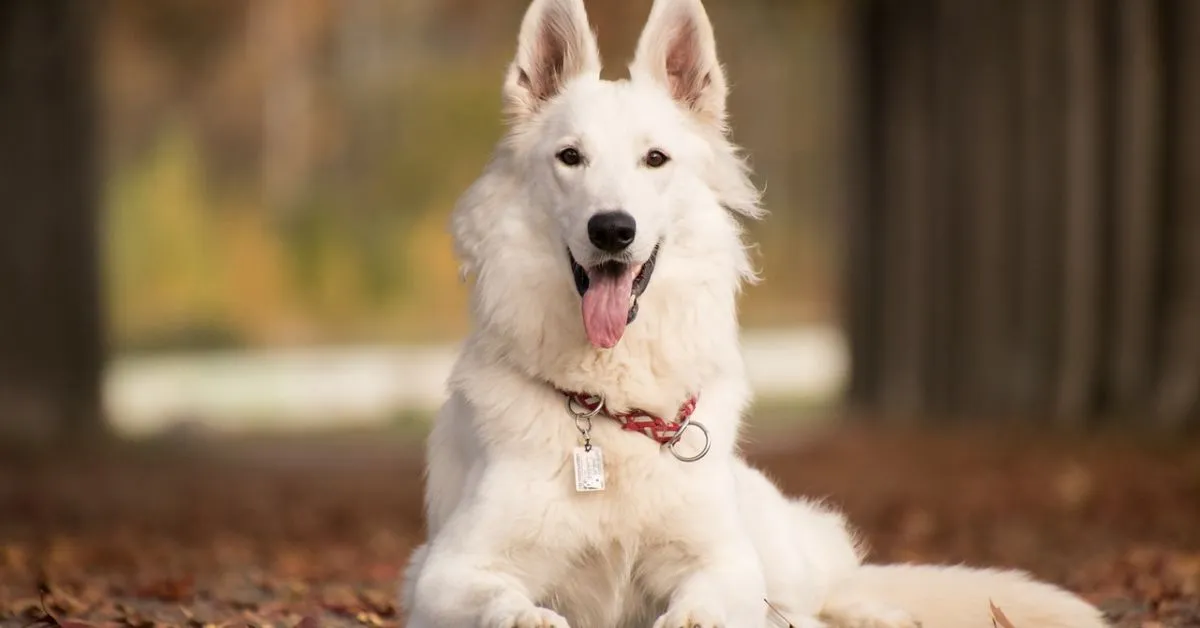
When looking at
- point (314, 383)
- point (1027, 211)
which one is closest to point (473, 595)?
point (1027, 211)

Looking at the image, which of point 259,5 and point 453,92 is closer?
point 259,5

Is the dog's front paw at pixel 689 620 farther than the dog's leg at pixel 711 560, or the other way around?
the dog's leg at pixel 711 560

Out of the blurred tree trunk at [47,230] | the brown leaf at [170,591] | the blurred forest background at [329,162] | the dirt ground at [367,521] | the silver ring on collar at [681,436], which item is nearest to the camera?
the silver ring on collar at [681,436]

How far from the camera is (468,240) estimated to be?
A: 500cm

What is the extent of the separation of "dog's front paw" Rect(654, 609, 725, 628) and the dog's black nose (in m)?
1.09

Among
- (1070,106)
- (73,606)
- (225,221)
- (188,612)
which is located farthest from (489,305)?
(225,221)

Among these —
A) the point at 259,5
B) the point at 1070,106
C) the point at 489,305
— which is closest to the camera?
the point at 489,305

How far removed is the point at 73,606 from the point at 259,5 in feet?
89.8

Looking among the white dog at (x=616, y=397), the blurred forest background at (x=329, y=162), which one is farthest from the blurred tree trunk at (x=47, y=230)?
the blurred forest background at (x=329, y=162)

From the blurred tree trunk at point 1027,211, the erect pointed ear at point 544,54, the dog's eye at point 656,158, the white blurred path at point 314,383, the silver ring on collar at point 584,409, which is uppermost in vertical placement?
the blurred tree trunk at point 1027,211

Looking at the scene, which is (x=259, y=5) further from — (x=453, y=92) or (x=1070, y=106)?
(x=1070, y=106)

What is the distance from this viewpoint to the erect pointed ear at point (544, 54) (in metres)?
5.14

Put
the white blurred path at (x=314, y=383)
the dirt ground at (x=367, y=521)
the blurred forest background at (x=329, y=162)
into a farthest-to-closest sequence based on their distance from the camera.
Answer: the blurred forest background at (x=329, y=162) < the white blurred path at (x=314, y=383) < the dirt ground at (x=367, y=521)

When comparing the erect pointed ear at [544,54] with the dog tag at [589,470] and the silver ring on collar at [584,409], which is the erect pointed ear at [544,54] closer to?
the silver ring on collar at [584,409]
